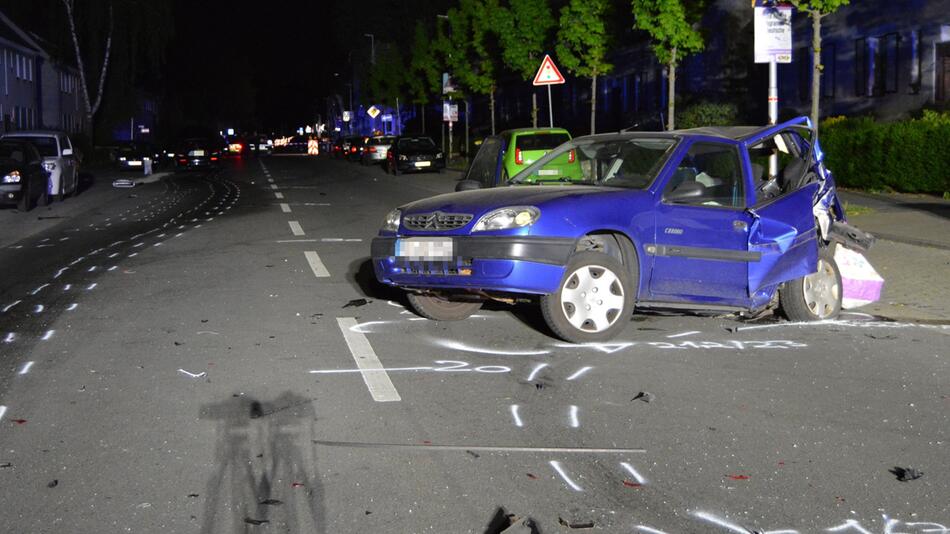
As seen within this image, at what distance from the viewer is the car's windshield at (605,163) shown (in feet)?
29.5

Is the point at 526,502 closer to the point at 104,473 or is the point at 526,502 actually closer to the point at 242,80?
the point at 104,473

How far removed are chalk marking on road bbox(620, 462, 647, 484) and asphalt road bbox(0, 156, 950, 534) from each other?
0.04ft

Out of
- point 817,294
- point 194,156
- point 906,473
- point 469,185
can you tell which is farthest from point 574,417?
point 194,156

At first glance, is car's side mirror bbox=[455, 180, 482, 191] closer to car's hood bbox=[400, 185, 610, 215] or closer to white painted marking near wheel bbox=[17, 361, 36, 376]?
car's hood bbox=[400, 185, 610, 215]

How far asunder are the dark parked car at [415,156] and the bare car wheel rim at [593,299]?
34746 mm

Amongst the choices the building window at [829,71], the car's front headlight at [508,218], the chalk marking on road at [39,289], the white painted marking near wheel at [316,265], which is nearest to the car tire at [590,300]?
the car's front headlight at [508,218]

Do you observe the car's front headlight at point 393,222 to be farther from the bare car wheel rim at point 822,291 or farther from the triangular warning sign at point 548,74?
the triangular warning sign at point 548,74

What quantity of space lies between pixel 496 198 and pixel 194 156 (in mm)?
43648

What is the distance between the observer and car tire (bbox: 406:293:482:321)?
9547 mm

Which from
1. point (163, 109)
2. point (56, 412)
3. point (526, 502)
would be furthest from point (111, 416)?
point (163, 109)

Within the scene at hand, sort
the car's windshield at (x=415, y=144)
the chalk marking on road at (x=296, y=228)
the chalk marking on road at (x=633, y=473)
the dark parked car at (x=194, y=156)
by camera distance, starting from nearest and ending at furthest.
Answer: the chalk marking on road at (x=633, y=473) < the chalk marking on road at (x=296, y=228) < the car's windshield at (x=415, y=144) < the dark parked car at (x=194, y=156)

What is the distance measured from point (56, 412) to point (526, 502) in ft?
9.64

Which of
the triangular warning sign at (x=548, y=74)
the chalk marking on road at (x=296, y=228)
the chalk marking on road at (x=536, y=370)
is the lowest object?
the chalk marking on road at (x=536, y=370)

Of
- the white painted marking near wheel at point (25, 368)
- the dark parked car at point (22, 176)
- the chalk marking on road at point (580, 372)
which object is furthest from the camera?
the dark parked car at point (22, 176)
